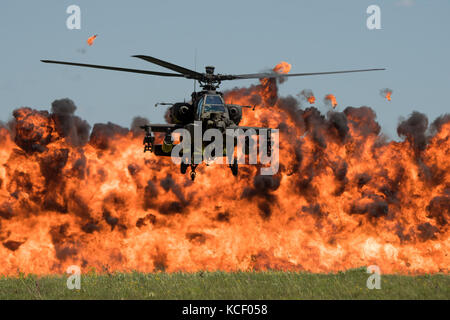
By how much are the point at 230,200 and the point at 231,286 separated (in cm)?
2943

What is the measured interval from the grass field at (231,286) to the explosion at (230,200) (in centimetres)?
2394

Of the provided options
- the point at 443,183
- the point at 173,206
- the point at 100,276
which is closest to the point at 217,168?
the point at 173,206

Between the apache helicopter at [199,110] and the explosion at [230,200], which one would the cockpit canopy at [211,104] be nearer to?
the apache helicopter at [199,110]

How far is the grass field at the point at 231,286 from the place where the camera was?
30.7 m

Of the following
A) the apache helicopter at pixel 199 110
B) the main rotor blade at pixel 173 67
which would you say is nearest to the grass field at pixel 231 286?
the apache helicopter at pixel 199 110

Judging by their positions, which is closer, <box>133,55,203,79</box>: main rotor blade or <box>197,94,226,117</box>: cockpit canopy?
<box>133,55,203,79</box>: main rotor blade

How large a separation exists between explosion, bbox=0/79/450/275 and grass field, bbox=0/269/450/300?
78.6 ft

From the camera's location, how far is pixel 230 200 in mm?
62094

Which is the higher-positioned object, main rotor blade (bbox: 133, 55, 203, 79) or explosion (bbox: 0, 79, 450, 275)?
main rotor blade (bbox: 133, 55, 203, 79)

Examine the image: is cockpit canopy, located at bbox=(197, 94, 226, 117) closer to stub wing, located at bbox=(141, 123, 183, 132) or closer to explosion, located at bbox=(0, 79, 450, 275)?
stub wing, located at bbox=(141, 123, 183, 132)

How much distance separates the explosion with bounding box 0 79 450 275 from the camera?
60.0m

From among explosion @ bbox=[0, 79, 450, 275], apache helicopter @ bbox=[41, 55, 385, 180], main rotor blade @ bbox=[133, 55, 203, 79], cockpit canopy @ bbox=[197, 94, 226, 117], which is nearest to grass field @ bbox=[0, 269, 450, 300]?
apache helicopter @ bbox=[41, 55, 385, 180]

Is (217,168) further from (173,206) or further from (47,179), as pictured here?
(47,179)
